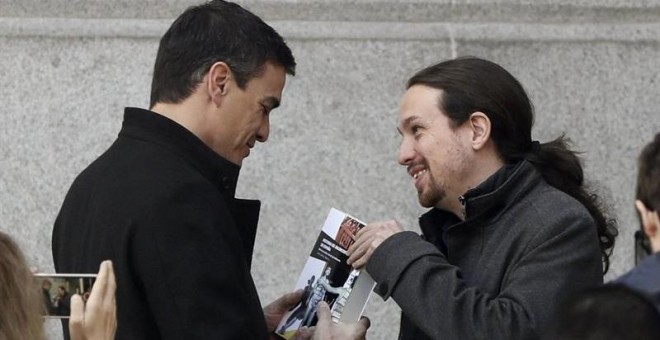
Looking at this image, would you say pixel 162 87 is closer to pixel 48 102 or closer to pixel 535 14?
pixel 48 102

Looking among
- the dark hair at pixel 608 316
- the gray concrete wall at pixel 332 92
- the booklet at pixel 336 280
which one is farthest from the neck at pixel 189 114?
the gray concrete wall at pixel 332 92

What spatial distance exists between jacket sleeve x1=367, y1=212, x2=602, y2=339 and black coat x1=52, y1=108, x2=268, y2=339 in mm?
Result: 407

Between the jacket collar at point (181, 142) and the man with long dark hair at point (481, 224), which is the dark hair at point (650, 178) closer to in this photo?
the man with long dark hair at point (481, 224)

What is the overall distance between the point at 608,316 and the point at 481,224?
119 cm

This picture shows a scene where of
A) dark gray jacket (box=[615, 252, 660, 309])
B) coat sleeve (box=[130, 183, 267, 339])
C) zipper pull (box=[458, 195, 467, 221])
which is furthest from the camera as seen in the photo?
zipper pull (box=[458, 195, 467, 221])

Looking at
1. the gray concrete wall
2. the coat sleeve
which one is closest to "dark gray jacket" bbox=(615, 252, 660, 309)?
the coat sleeve

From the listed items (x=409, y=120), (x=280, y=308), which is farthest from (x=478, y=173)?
(x=280, y=308)

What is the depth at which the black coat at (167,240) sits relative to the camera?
3133 millimetres

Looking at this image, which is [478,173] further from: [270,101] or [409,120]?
[270,101]

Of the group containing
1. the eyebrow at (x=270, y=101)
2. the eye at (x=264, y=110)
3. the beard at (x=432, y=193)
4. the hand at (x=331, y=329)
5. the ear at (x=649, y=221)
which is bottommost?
the hand at (x=331, y=329)

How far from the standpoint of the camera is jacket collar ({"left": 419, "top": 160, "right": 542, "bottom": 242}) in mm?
3564

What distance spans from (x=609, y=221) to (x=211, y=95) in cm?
112

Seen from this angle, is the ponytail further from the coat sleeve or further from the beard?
the coat sleeve

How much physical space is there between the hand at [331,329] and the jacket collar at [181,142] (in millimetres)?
444
